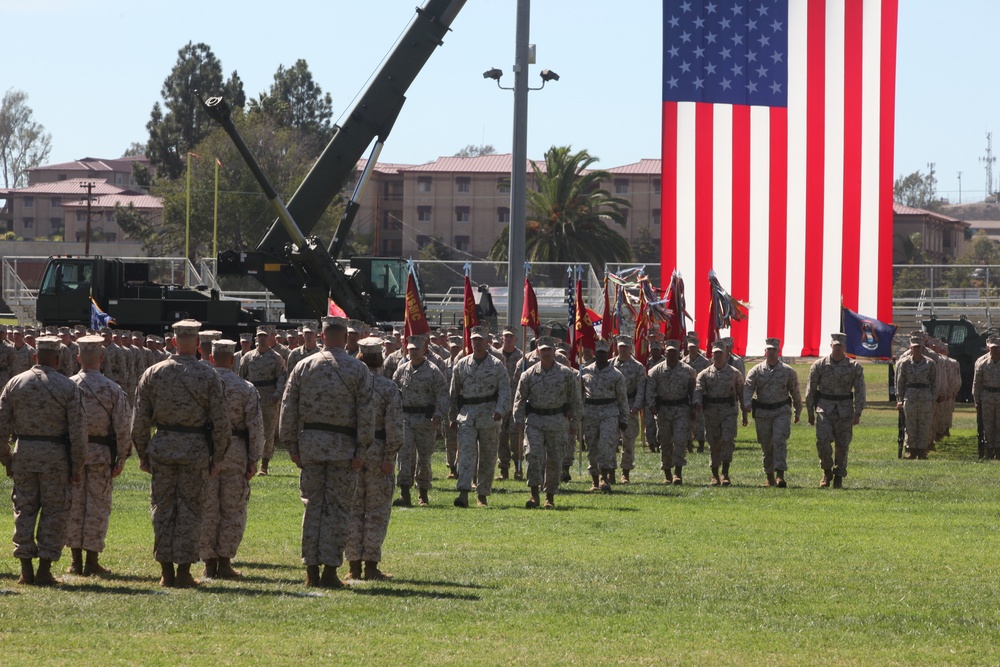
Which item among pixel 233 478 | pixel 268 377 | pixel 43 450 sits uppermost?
pixel 268 377

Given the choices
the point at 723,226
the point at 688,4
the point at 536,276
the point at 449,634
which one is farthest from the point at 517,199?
the point at 536,276

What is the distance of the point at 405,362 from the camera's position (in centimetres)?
1741

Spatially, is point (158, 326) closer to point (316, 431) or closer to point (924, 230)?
point (316, 431)

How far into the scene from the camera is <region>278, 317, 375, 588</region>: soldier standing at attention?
1095 cm

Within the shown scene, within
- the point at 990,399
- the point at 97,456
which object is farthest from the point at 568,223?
the point at 97,456

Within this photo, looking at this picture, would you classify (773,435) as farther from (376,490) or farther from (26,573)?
(26,573)

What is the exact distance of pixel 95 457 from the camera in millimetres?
11953

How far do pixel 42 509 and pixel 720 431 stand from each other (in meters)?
11.4

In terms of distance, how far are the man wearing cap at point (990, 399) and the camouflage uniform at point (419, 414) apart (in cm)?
1175

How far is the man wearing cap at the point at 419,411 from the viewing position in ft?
55.7

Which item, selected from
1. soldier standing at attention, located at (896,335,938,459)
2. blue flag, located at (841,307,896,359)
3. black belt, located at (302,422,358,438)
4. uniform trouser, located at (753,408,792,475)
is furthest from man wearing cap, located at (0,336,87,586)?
blue flag, located at (841,307,896,359)

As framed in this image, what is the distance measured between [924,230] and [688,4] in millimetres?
79949

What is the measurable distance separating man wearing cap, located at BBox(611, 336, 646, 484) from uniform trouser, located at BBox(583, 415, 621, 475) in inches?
22.9

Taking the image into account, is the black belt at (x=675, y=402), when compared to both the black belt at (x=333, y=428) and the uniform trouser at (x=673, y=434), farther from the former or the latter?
the black belt at (x=333, y=428)
